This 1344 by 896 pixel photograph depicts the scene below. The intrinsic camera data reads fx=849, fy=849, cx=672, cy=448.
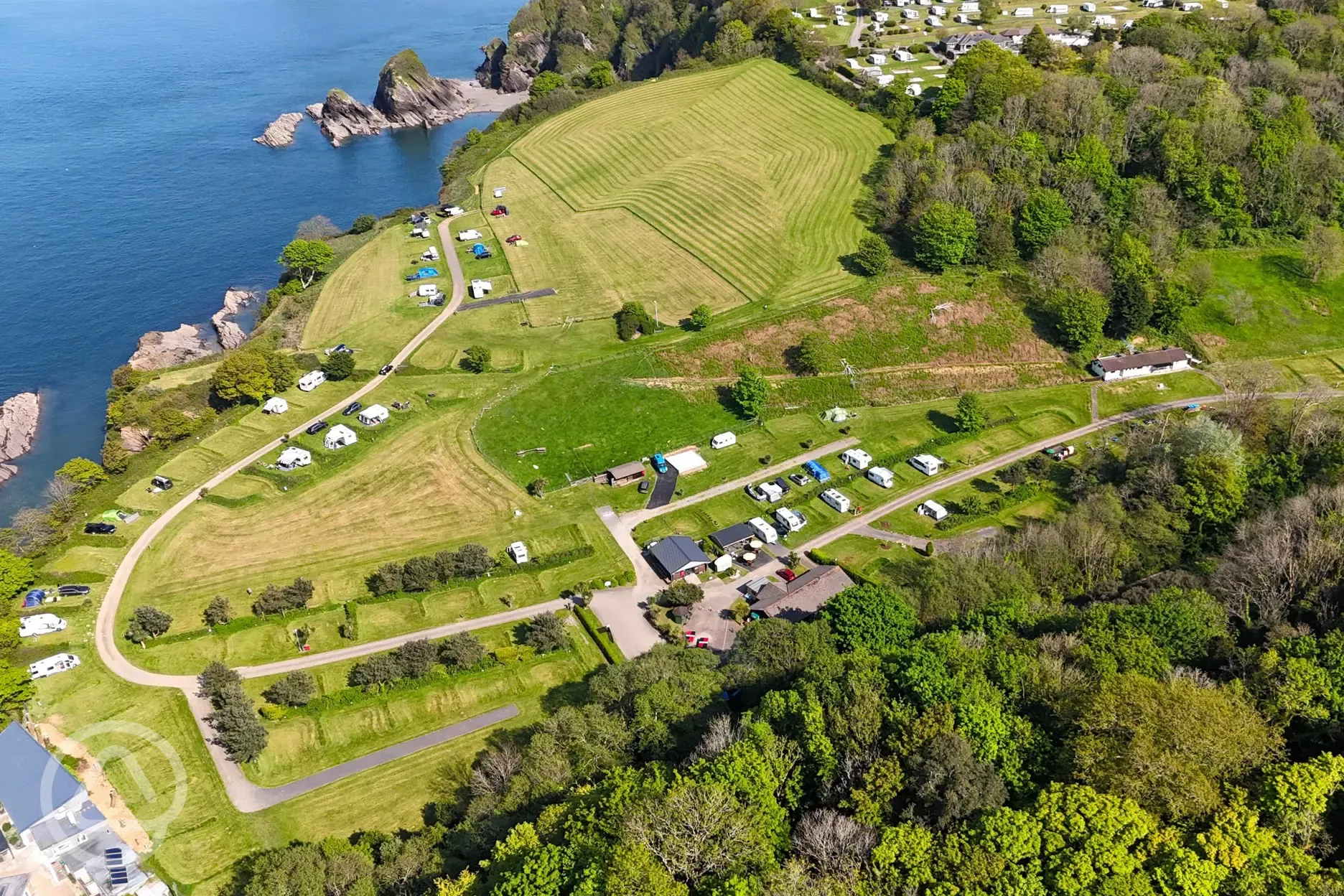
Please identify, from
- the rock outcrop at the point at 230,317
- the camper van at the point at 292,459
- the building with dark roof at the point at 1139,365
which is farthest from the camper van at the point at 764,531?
the rock outcrop at the point at 230,317

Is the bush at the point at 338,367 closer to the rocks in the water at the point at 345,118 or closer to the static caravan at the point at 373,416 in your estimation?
the static caravan at the point at 373,416

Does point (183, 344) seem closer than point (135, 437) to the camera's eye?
No

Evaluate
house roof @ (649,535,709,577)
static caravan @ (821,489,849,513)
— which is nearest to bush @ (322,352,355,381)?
house roof @ (649,535,709,577)

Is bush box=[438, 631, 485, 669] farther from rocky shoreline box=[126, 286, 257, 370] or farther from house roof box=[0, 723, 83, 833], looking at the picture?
rocky shoreline box=[126, 286, 257, 370]

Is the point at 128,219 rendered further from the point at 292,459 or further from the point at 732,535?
the point at 732,535

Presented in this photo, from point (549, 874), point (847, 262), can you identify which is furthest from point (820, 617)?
point (847, 262)

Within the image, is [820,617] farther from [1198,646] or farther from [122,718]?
[122,718]

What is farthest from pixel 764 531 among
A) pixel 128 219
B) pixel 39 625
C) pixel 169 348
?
pixel 128 219

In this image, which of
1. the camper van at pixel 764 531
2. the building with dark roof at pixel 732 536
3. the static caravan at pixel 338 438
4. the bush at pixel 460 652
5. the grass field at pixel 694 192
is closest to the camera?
the bush at pixel 460 652
